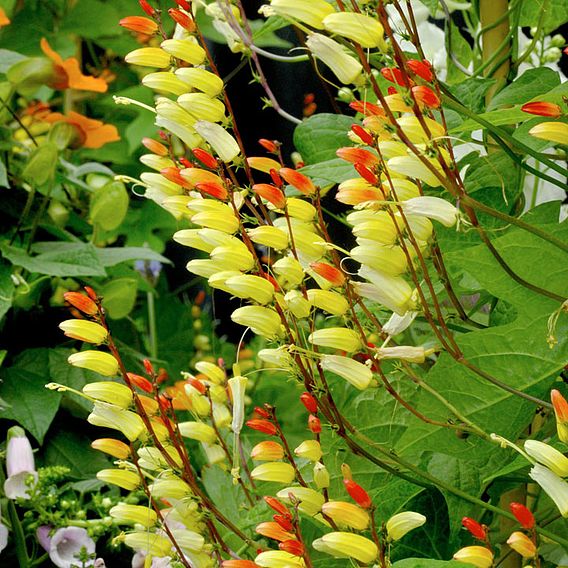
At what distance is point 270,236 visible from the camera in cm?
42

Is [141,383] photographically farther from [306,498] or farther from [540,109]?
[540,109]

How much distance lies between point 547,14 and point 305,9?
0.22m

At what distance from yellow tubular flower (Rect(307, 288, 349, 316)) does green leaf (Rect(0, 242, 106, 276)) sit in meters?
0.36

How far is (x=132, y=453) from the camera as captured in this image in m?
0.47

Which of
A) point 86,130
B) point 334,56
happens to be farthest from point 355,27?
point 86,130

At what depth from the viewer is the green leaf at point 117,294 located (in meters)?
0.81

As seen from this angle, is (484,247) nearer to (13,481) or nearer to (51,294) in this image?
(13,481)

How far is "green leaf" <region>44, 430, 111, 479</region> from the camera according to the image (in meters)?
0.76

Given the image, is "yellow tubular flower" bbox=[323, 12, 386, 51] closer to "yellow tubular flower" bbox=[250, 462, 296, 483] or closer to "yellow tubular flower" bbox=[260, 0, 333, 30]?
"yellow tubular flower" bbox=[260, 0, 333, 30]

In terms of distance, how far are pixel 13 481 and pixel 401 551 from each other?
27 cm

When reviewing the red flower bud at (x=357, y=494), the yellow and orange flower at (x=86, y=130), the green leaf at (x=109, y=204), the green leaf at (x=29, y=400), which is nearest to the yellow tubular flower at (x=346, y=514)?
the red flower bud at (x=357, y=494)

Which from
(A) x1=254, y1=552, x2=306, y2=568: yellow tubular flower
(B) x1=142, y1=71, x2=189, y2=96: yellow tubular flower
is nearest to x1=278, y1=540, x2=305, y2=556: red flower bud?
(A) x1=254, y1=552, x2=306, y2=568: yellow tubular flower

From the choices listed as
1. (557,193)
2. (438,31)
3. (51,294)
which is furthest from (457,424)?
(51,294)

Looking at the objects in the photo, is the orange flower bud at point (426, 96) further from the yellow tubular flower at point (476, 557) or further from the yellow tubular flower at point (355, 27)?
the yellow tubular flower at point (476, 557)
